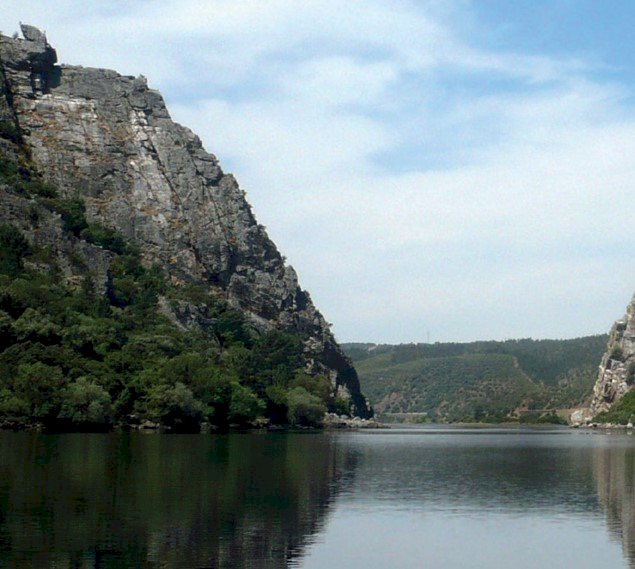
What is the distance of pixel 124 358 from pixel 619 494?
85.2m

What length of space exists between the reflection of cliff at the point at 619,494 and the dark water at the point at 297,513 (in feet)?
0.39

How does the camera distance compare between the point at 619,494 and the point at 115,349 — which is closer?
the point at 619,494

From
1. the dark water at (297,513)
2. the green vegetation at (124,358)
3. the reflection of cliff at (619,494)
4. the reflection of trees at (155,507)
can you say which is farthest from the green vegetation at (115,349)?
the reflection of cliff at (619,494)

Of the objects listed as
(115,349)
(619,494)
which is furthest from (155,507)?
(115,349)

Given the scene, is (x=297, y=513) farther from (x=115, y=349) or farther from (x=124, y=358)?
(x=115, y=349)

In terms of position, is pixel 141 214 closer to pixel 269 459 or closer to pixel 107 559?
pixel 269 459

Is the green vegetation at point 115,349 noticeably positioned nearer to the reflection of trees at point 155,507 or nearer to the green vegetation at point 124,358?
the green vegetation at point 124,358

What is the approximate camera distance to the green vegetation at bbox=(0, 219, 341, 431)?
114312 mm

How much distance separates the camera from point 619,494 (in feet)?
186

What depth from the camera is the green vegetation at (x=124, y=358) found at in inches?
4500

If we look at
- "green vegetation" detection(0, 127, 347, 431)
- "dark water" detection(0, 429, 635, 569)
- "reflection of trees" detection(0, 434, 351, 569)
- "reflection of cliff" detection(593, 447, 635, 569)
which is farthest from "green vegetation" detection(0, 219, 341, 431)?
"reflection of cliff" detection(593, 447, 635, 569)

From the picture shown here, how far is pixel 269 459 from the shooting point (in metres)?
77.0

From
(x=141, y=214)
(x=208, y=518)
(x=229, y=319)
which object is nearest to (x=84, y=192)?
(x=141, y=214)

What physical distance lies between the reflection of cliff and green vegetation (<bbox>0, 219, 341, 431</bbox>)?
55.7m
